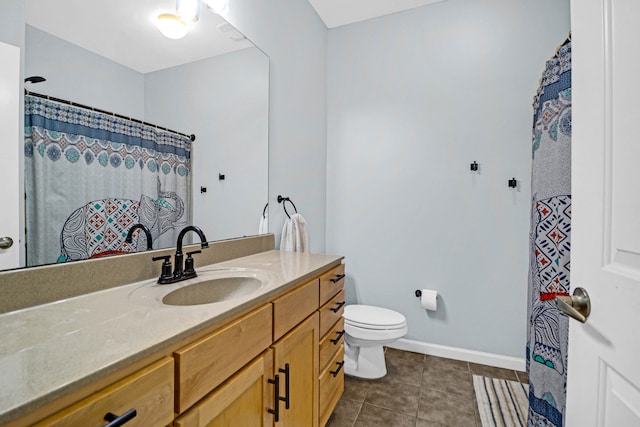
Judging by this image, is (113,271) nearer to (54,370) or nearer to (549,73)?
A: (54,370)

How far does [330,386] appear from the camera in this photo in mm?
1481

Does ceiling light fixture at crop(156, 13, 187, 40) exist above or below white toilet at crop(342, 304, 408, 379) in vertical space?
above

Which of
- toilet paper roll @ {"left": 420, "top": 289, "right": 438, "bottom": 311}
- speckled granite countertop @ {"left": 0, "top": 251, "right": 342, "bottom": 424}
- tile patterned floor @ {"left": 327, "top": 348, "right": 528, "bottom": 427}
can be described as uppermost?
speckled granite countertop @ {"left": 0, "top": 251, "right": 342, "bottom": 424}

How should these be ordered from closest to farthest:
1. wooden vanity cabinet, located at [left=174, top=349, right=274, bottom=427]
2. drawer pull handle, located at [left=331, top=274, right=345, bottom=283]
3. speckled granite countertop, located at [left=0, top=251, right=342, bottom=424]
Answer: speckled granite countertop, located at [left=0, top=251, right=342, bottom=424], wooden vanity cabinet, located at [left=174, top=349, right=274, bottom=427], drawer pull handle, located at [left=331, top=274, right=345, bottom=283]

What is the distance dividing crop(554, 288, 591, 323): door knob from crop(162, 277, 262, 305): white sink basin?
0.91m

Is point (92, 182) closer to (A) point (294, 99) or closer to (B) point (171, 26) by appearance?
(B) point (171, 26)

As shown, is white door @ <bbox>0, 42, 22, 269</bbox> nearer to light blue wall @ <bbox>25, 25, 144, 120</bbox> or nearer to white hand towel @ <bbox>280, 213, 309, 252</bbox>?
light blue wall @ <bbox>25, 25, 144, 120</bbox>

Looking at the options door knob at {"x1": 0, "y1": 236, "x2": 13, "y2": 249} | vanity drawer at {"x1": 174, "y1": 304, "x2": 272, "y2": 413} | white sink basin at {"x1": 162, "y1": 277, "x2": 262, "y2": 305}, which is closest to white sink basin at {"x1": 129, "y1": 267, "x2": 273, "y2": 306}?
white sink basin at {"x1": 162, "y1": 277, "x2": 262, "y2": 305}

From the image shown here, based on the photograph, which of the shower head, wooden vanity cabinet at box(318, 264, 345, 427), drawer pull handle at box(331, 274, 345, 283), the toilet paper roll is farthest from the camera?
the toilet paper roll

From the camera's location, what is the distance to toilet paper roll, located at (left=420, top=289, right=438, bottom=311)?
220cm

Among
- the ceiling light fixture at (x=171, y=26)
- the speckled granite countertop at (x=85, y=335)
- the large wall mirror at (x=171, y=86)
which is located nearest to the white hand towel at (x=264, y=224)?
the large wall mirror at (x=171, y=86)

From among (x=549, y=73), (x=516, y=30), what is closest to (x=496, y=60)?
(x=516, y=30)

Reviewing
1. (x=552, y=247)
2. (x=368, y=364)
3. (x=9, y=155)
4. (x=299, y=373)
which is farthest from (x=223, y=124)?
(x=368, y=364)

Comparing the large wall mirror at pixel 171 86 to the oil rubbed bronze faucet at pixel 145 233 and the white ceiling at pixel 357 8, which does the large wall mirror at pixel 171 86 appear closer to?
the oil rubbed bronze faucet at pixel 145 233
